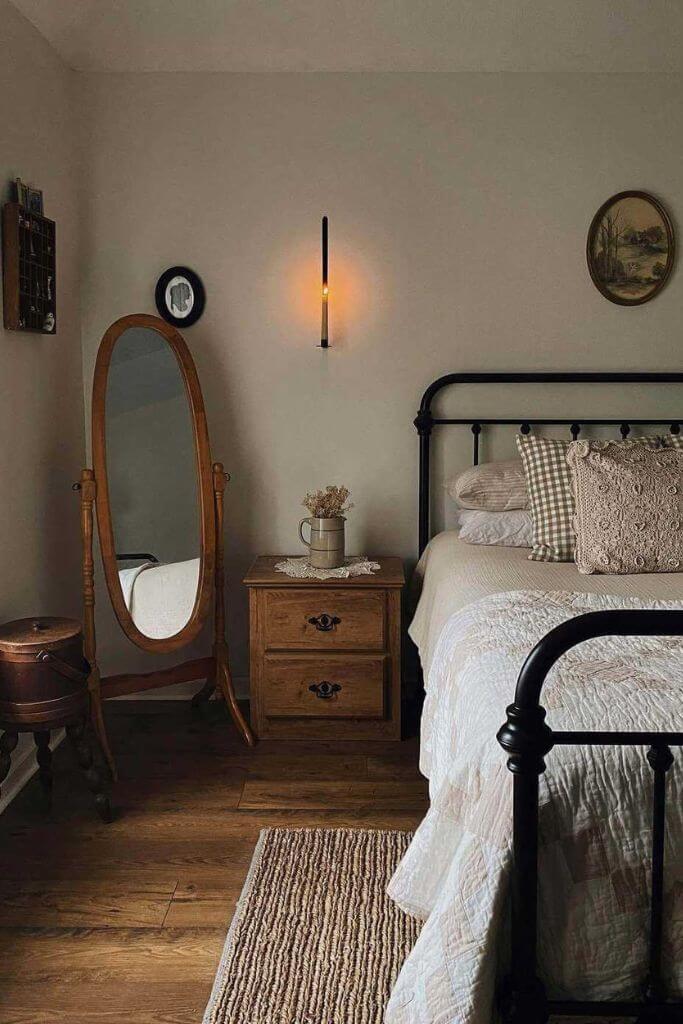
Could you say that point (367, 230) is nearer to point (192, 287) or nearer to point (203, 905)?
point (192, 287)

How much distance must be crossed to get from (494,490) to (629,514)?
0.54 m

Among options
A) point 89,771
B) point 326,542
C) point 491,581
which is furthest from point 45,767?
point 491,581

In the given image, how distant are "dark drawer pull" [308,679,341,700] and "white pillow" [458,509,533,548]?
2.24ft

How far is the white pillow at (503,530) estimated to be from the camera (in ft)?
10.6

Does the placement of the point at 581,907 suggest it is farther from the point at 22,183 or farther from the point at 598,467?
the point at 22,183

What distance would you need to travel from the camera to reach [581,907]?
1428 millimetres

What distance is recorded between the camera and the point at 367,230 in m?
3.56

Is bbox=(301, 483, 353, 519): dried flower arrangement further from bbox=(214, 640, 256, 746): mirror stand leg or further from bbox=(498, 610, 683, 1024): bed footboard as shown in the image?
bbox=(498, 610, 683, 1024): bed footboard

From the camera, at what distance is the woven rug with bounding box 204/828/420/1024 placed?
6.30 ft

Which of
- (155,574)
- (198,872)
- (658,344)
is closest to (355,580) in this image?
(155,574)

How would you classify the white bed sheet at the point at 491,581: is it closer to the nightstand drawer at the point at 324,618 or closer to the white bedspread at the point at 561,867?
the nightstand drawer at the point at 324,618

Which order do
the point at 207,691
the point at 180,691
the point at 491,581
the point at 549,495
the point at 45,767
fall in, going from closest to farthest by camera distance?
the point at 491,581
the point at 45,767
the point at 549,495
the point at 207,691
the point at 180,691

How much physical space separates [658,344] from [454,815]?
2.44 m

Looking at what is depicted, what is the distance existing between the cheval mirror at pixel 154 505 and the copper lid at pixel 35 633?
0.78 ft
